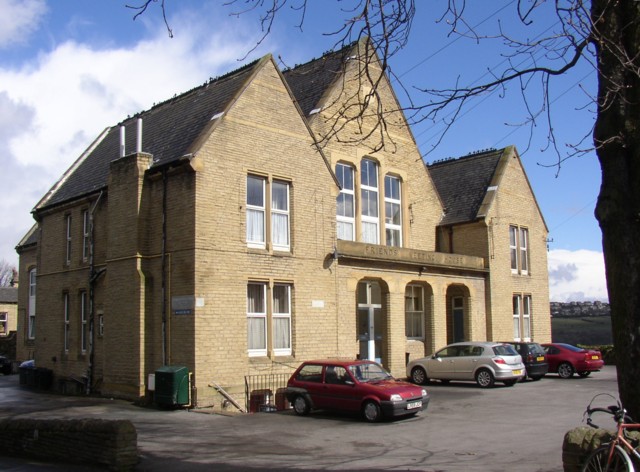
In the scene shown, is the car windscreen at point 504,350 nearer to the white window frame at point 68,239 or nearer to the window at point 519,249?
the window at point 519,249

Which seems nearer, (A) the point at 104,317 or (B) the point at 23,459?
(B) the point at 23,459

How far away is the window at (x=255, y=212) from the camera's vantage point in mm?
20672

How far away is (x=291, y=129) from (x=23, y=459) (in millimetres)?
12689

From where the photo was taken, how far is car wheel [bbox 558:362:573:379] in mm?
27250

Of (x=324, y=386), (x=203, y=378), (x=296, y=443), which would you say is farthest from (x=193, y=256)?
(x=296, y=443)

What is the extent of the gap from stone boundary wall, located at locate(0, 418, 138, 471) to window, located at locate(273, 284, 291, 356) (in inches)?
344

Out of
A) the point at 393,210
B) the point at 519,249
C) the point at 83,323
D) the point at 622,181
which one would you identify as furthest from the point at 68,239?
the point at 622,181

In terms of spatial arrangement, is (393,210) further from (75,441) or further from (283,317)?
(75,441)

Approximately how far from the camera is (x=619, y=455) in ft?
24.5

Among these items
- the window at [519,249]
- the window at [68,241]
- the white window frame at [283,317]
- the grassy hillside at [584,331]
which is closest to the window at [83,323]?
the window at [68,241]

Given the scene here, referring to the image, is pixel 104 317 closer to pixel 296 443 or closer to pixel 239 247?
pixel 239 247

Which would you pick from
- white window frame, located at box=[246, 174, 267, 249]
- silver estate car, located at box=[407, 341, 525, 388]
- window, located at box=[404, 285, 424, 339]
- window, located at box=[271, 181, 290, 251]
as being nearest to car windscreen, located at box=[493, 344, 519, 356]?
silver estate car, located at box=[407, 341, 525, 388]

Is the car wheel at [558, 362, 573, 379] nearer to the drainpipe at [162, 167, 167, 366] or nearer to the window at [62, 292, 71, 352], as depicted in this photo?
the drainpipe at [162, 167, 167, 366]

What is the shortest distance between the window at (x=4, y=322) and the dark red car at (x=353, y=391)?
4145 centimetres
